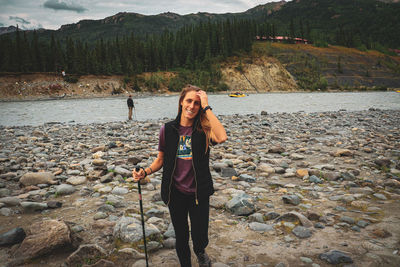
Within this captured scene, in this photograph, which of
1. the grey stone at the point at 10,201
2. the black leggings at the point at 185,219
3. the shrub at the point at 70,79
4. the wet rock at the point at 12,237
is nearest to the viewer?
the black leggings at the point at 185,219

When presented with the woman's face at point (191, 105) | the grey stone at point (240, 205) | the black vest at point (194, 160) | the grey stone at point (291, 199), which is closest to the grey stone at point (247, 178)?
the grey stone at point (291, 199)

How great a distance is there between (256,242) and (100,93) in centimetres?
8483

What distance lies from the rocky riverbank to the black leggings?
23.8 inches

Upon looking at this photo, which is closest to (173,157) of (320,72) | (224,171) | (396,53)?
(224,171)

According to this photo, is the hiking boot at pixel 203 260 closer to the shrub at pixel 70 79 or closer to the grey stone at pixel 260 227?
the grey stone at pixel 260 227

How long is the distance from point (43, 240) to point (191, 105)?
128 inches

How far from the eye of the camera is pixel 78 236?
13.6ft

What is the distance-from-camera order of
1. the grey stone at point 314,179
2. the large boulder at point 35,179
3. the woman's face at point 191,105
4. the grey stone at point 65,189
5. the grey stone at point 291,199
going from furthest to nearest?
the grey stone at point 314,179 → the large boulder at point 35,179 → the grey stone at point 65,189 → the grey stone at point 291,199 → the woman's face at point 191,105

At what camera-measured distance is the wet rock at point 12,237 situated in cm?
394

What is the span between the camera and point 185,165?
126 inches

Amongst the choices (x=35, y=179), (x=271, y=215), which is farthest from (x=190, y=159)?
(x=35, y=179)

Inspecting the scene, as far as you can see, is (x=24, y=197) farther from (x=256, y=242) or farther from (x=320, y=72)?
(x=320, y=72)

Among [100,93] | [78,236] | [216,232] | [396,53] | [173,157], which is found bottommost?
[216,232]

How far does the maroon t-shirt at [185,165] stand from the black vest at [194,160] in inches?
2.7
